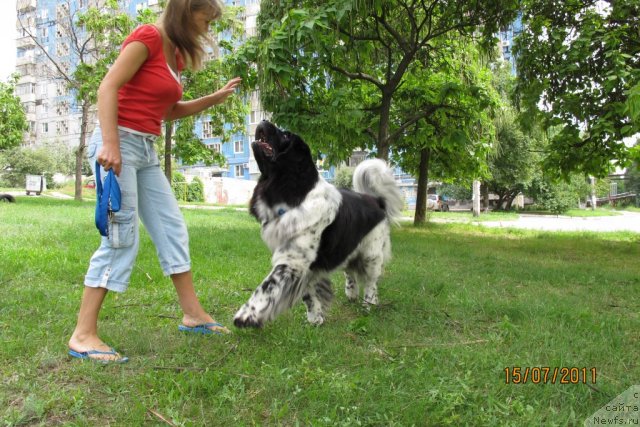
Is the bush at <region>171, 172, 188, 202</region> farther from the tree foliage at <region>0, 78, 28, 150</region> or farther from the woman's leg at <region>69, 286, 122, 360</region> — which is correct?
the woman's leg at <region>69, 286, 122, 360</region>

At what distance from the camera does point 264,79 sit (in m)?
7.59

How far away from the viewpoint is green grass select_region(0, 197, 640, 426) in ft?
7.59

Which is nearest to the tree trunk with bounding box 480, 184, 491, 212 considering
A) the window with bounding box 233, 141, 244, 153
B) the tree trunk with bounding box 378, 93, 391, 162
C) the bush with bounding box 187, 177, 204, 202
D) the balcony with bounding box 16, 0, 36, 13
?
the bush with bounding box 187, 177, 204, 202

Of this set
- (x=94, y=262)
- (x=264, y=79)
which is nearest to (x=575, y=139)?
(x=264, y=79)

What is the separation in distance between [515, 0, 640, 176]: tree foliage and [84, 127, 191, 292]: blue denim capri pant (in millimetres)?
7770

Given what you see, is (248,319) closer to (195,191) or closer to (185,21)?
(185,21)

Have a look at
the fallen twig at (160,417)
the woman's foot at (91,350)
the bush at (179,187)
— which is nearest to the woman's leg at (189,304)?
the woman's foot at (91,350)

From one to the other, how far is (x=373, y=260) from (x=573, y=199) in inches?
1458

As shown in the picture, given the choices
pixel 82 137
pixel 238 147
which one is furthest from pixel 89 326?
pixel 238 147

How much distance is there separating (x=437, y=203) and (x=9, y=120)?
99.0 feet

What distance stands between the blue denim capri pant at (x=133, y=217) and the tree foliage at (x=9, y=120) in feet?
72.2

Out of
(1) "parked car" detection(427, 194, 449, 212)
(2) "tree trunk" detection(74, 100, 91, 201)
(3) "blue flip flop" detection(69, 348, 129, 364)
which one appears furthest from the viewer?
(1) "parked car" detection(427, 194, 449, 212)

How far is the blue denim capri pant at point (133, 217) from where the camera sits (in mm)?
2875
